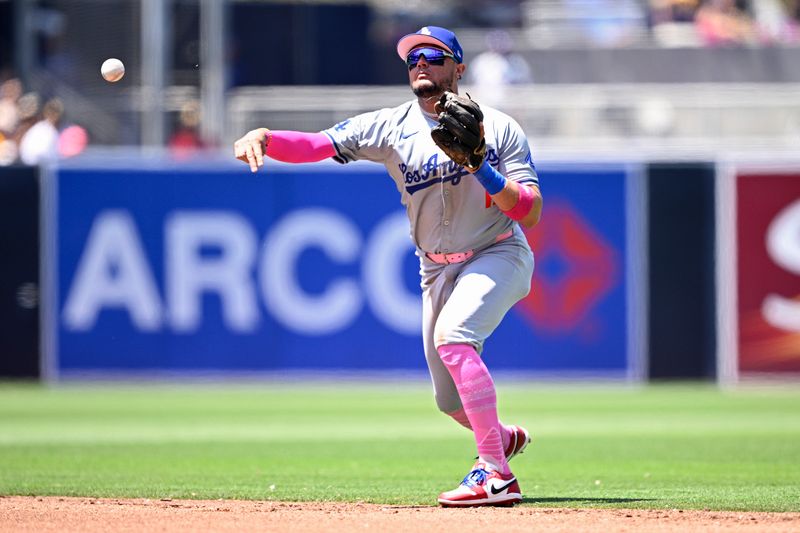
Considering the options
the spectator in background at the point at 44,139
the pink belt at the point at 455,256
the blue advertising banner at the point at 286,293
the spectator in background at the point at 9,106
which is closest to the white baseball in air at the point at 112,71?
the pink belt at the point at 455,256

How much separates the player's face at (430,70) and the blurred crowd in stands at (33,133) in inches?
380

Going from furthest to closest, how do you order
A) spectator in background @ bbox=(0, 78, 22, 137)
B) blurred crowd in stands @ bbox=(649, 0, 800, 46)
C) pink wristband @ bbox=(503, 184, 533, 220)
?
blurred crowd in stands @ bbox=(649, 0, 800, 46)
spectator in background @ bbox=(0, 78, 22, 137)
pink wristband @ bbox=(503, 184, 533, 220)

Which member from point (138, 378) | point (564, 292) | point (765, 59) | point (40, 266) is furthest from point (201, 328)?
point (765, 59)

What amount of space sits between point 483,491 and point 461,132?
1629 millimetres

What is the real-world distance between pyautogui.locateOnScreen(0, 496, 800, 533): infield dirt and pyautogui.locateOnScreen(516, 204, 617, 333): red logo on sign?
28.7 ft

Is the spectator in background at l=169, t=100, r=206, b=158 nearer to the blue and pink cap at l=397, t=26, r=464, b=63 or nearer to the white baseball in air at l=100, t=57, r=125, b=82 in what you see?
the white baseball in air at l=100, t=57, r=125, b=82

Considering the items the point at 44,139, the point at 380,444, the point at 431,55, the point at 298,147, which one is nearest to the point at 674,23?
the point at 44,139

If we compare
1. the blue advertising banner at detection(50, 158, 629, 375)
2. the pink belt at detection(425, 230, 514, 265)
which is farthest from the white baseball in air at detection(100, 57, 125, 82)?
the blue advertising banner at detection(50, 158, 629, 375)

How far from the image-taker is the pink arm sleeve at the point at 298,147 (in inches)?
266

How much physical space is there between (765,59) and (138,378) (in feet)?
31.2

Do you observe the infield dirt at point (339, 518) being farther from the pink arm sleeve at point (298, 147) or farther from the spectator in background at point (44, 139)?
the spectator in background at point (44, 139)

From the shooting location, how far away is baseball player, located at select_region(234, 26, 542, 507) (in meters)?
6.48

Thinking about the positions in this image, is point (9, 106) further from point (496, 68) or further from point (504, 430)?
point (504, 430)

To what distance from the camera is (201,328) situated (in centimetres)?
1529
